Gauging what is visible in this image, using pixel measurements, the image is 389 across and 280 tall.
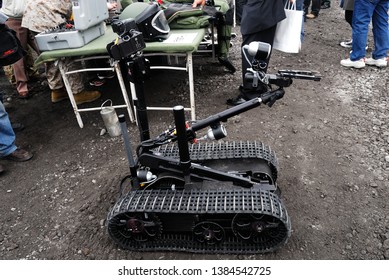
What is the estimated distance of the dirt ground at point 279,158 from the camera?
8.36 feet

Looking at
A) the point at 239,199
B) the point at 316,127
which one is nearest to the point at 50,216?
the point at 239,199

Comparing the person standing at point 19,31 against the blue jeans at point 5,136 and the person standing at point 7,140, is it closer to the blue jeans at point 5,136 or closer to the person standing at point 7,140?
the person standing at point 7,140

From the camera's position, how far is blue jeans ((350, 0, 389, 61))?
193 inches

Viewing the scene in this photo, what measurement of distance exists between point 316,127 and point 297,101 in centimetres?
73

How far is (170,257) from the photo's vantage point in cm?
243

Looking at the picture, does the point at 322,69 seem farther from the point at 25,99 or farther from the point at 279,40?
the point at 25,99

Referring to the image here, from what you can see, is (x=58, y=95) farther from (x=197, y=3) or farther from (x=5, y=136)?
(x=197, y=3)

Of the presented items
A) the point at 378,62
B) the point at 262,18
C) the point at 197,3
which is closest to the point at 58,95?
the point at 197,3

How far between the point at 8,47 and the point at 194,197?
281 cm

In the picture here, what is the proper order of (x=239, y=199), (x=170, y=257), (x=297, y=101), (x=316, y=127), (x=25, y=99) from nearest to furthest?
(x=239, y=199)
(x=170, y=257)
(x=316, y=127)
(x=297, y=101)
(x=25, y=99)

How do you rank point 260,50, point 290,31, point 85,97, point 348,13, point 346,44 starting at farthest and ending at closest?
point 346,44 < point 348,13 < point 85,97 < point 290,31 < point 260,50

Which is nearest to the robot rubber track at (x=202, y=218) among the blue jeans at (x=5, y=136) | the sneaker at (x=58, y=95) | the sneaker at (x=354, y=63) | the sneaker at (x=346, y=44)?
the blue jeans at (x=5, y=136)

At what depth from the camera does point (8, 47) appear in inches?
136

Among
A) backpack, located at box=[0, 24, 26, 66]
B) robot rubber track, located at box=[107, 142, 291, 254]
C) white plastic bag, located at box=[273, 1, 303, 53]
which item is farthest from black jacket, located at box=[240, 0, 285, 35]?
backpack, located at box=[0, 24, 26, 66]
